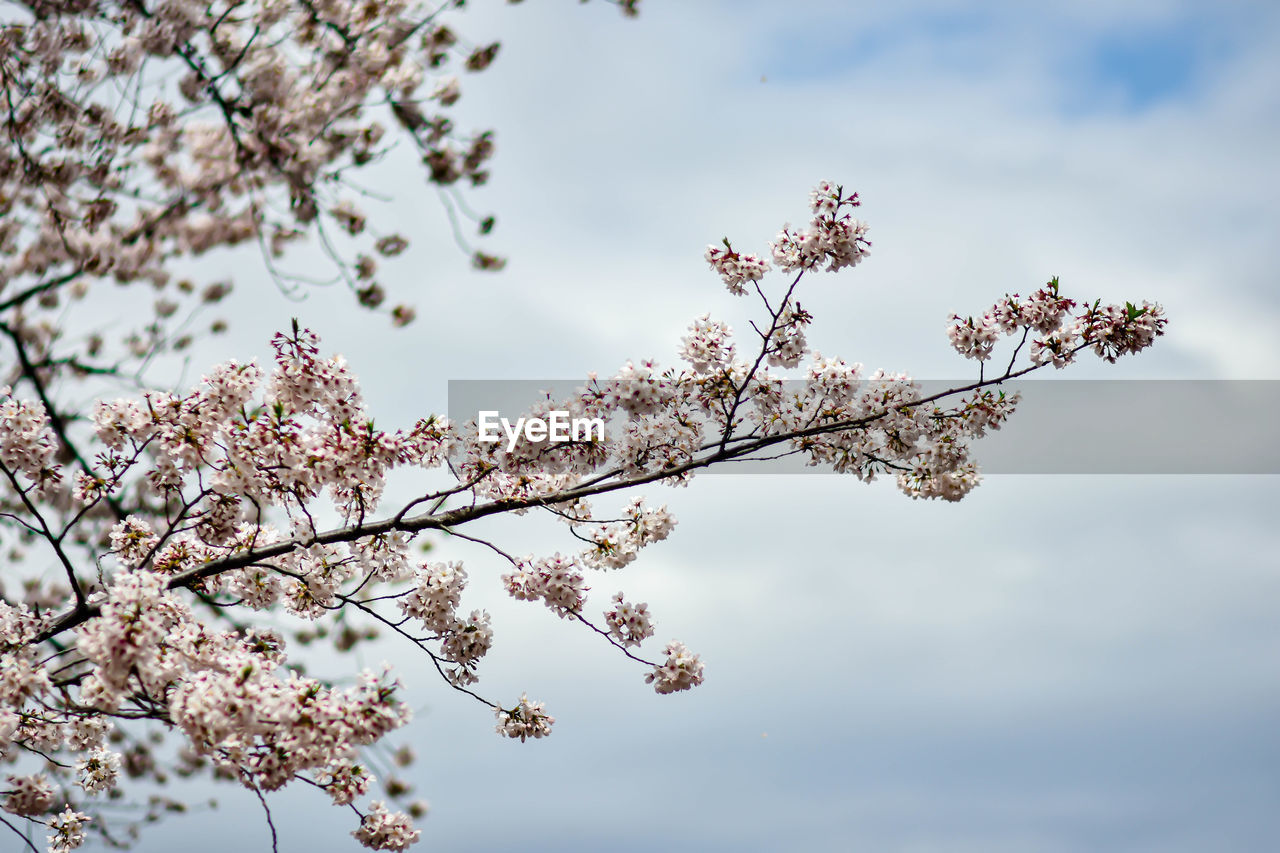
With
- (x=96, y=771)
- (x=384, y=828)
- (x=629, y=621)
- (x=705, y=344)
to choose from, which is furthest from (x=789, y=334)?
(x=96, y=771)

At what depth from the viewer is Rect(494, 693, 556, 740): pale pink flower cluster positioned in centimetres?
577

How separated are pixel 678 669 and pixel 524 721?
93 cm

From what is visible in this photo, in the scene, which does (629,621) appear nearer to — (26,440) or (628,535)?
(628,535)

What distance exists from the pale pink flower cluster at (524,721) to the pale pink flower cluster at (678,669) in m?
0.67

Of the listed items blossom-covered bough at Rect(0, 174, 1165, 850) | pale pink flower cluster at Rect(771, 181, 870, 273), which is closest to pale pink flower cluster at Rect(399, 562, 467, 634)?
blossom-covered bough at Rect(0, 174, 1165, 850)

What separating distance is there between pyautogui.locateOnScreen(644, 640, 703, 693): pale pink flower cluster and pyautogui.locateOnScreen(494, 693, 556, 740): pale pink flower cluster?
672 millimetres

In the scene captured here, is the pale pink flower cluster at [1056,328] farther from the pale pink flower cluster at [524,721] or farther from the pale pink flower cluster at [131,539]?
the pale pink flower cluster at [131,539]

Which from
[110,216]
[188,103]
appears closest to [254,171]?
[188,103]

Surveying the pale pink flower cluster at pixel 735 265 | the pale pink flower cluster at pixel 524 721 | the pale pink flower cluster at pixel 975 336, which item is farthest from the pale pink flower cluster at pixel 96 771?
the pale pink flower cluster at pixel 975 336

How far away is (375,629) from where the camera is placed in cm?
863

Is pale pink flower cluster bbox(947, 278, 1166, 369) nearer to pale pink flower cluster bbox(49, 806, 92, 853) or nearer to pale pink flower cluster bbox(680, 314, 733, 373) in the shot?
pale pink flower cluster bbox(680, 314, 733, 373)

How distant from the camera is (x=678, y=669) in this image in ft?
18.6

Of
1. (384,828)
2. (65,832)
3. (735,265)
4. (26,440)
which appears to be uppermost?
(735,265)

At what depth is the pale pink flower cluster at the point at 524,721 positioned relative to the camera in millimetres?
5766
